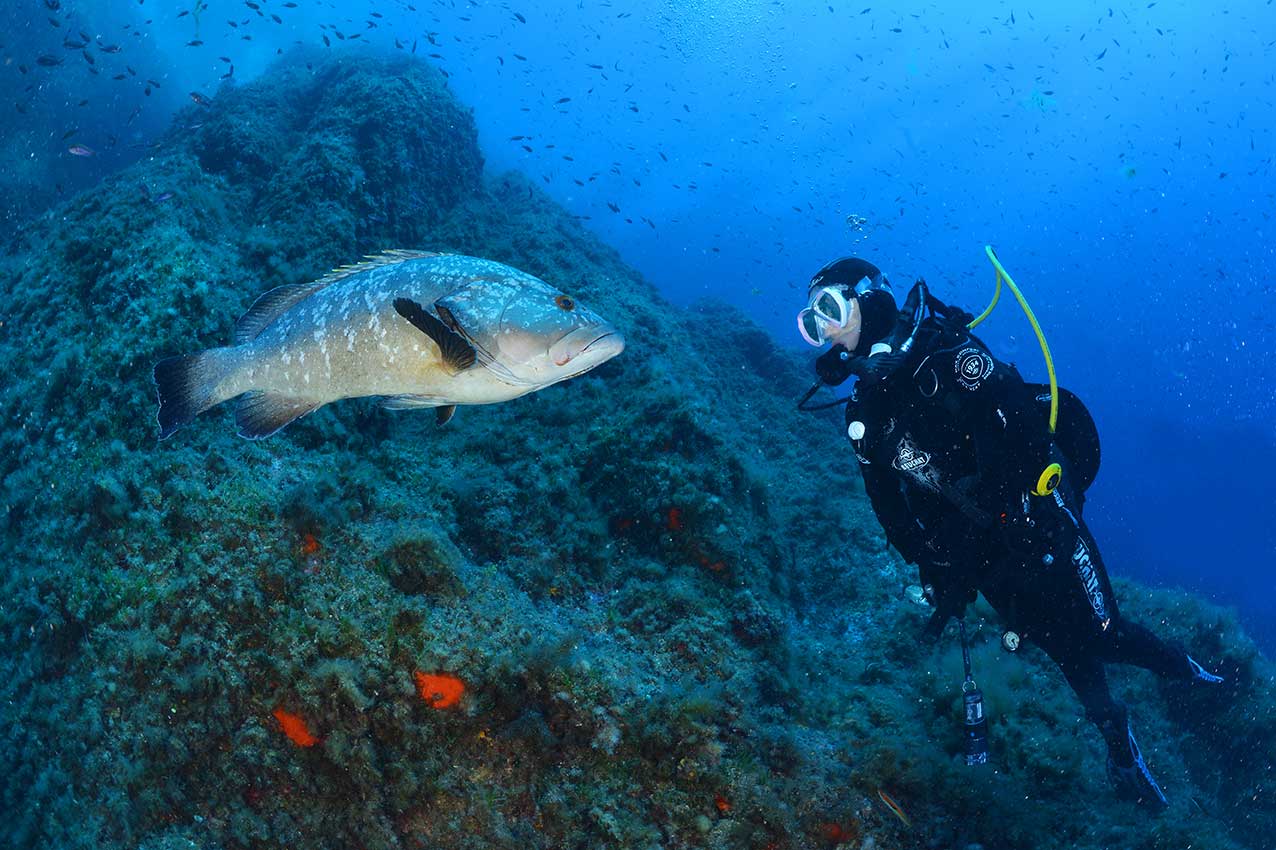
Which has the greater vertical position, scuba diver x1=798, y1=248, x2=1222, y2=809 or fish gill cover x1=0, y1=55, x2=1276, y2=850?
scuba diver x1=798, y1=248, x2=1222, y2=809

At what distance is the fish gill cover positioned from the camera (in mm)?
3141

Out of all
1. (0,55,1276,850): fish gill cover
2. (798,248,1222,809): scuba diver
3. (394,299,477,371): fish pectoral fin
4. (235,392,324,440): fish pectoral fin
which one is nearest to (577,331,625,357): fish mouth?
(394,299,477,371): fish pectoral fin

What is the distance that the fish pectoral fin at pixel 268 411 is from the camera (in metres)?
2.39

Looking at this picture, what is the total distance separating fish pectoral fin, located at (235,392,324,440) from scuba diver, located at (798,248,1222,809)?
3.24 m

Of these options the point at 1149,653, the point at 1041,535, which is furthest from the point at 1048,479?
the point at 1149,653

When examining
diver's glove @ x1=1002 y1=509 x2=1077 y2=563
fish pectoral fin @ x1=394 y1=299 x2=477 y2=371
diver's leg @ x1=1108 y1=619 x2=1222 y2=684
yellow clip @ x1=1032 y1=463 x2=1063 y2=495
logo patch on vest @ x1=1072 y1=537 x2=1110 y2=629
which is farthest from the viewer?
diver's leg @ x1=1108 y1=619 x2=1222 y2=684

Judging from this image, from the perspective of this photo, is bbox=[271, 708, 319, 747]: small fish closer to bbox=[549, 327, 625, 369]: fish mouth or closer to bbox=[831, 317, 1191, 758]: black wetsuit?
bbox=[549, 327, 625, 369]: fish mouth

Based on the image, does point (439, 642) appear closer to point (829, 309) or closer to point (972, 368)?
point (829, 309)

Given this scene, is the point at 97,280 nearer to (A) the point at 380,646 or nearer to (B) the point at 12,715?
(B) the point at 12,715

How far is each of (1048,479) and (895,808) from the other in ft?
7.63

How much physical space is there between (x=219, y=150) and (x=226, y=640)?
9276mm

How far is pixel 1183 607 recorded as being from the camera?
8.12 meters

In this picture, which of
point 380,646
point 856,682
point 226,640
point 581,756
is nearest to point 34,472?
point 226,640

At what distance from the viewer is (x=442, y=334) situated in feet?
6.34
